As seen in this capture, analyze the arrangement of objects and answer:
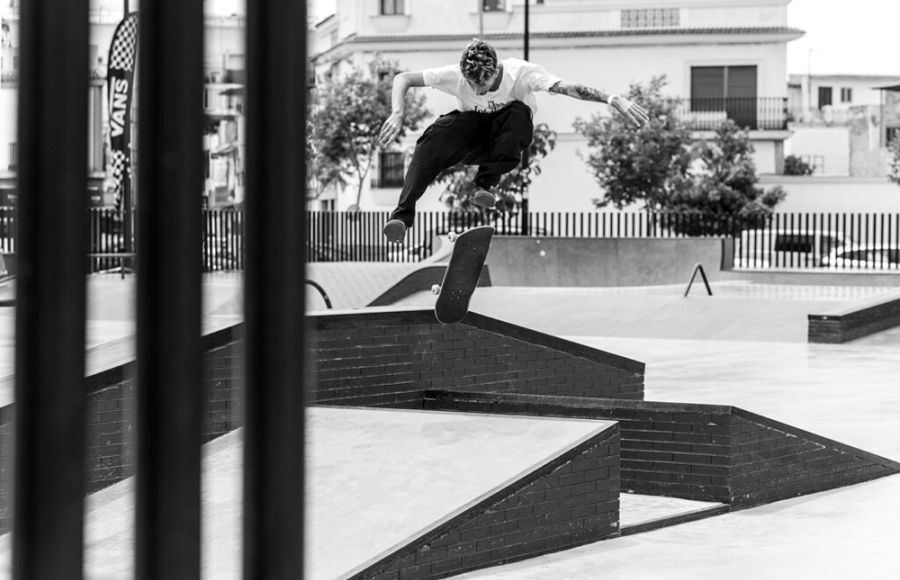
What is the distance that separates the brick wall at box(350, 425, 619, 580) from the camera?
4.90 metres

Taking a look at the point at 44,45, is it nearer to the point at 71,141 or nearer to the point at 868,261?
the point at 71,141

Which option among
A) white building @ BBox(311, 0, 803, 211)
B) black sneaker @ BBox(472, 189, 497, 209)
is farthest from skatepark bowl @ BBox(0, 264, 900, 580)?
white building @ BBox(311, 0, 803, 211)

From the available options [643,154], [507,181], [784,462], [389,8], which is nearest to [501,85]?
[784,462]

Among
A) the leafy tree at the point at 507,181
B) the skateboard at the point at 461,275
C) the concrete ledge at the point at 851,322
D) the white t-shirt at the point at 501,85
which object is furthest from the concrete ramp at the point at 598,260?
the white t-shirt at the point at 501,85

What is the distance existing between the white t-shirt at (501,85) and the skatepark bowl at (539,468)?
4.72 feet

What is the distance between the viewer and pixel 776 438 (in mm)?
7000

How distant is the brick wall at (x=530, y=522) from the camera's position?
490 centimetres

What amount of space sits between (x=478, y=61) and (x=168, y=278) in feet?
22.6

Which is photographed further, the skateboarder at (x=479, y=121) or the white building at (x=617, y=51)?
the white building at (x=617, y=51)

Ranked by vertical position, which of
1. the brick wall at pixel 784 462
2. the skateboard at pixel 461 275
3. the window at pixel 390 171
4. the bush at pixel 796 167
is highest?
the bush at pixel 796 167

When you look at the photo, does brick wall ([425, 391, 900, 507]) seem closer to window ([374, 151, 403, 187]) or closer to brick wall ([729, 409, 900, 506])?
brick wall ([729, 409, 900, 506])

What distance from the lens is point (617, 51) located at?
4116 centimetres

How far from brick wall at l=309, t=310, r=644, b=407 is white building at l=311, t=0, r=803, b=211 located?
3108 centimetres

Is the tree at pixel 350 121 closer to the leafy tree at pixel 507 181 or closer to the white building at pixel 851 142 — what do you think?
the leafy tree at pixel 507 181
